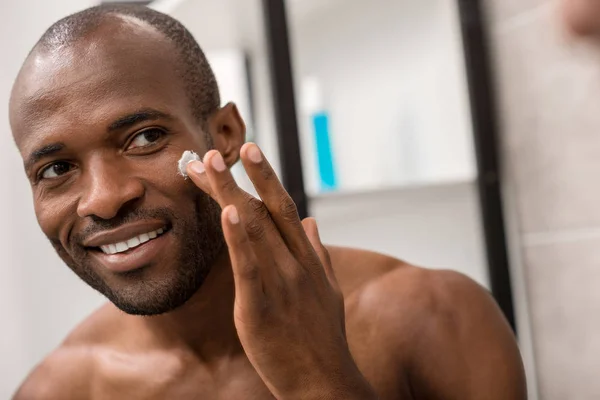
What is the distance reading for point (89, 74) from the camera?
67cm

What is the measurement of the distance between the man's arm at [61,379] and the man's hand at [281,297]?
321 mm

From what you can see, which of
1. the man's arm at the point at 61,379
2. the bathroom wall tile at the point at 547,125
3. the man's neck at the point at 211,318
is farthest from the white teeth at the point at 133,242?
the bathroom wall tile at the point at 547,125

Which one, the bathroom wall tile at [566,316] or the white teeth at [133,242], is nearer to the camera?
the white teeth at [133,242]

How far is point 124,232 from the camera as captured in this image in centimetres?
67

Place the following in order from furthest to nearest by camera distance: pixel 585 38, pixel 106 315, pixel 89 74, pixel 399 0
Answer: pixel 399 0 → pixel 106 315 → pixel 89 74 → pixel 585 38

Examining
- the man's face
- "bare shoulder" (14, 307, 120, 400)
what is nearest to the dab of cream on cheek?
the man's face

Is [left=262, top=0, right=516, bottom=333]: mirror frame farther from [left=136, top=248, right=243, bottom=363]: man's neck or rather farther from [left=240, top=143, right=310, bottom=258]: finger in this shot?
[left=240, top=143, right=310, bottom=258]: finger

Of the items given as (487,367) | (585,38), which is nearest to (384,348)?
(487,367)

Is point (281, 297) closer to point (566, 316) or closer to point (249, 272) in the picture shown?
point (249, 272)

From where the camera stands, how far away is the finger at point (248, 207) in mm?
542

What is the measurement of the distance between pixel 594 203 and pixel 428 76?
0.31 m

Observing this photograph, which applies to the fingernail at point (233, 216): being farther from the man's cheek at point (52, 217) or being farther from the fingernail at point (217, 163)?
the man's cheek at point (52, 217)

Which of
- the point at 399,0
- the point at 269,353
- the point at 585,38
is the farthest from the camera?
the point at 399,0

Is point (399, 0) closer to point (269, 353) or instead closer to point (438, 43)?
point (438, 43)
